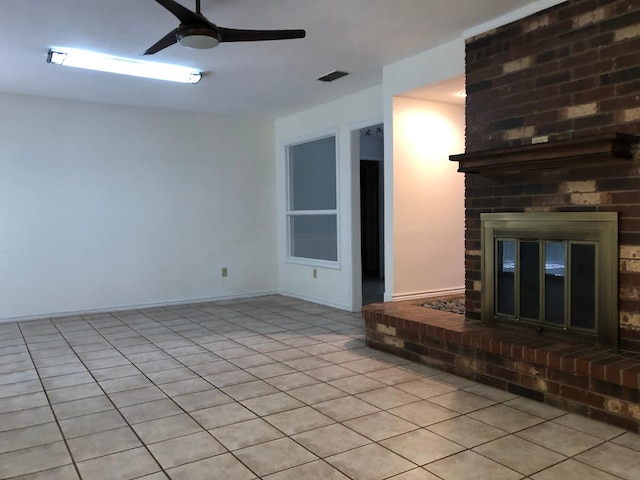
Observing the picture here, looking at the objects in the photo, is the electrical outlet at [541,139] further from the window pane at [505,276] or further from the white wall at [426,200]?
the white wall at [426,200]

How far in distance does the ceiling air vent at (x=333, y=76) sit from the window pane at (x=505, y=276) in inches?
86.7

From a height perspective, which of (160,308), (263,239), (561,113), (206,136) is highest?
(206,136)

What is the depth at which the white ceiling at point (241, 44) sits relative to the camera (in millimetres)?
3230

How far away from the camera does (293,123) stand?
21.9 ft

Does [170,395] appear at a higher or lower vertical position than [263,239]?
lower

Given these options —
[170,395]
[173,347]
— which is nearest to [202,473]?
[170,395]

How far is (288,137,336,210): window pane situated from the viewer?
20.0 ft

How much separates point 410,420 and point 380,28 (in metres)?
2.57

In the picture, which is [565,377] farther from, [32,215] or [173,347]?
[32,215]

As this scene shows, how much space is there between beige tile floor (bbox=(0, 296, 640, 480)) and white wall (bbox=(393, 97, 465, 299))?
0.97 meters

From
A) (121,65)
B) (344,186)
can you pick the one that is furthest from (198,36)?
(344,186)

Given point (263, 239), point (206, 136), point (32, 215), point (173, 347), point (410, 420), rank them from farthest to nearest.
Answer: point (263, 239), point (206, 136), point (32, 215), point (173, 347), point (410, 420)

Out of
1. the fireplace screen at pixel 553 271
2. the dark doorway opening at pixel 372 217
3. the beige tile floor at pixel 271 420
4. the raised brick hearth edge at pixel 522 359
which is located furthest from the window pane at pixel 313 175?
the fireplace screen at pixel 553 271

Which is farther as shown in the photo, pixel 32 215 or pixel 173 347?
pixel 32 215
